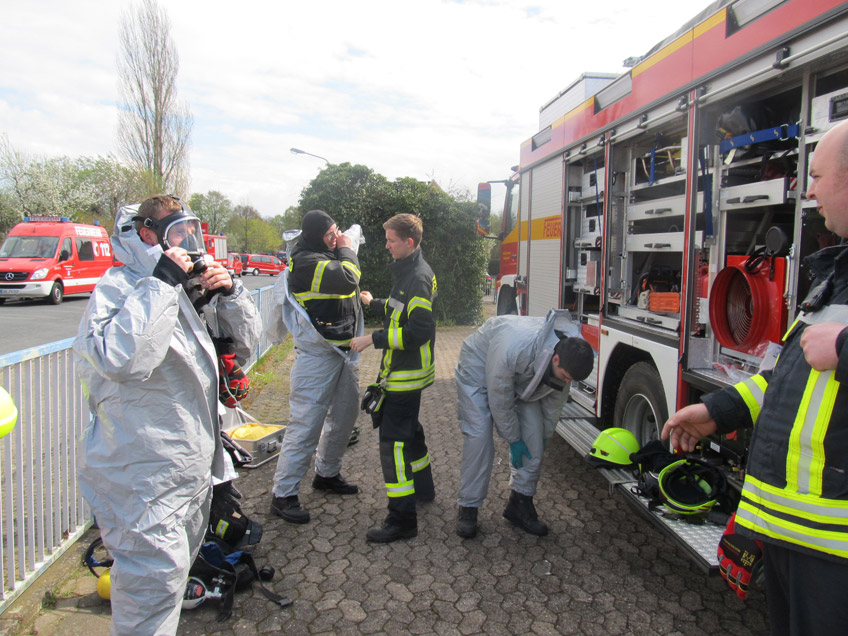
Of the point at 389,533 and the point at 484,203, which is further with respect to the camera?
the point at 484,203

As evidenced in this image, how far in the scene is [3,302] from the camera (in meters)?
17.8

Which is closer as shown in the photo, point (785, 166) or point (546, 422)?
point (785, 166)

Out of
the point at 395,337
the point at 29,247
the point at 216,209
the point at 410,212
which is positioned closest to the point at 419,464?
the point at 395,337

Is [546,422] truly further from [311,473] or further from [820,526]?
[820,526]

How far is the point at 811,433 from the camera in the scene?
1364 mm

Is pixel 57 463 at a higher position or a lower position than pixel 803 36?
lower

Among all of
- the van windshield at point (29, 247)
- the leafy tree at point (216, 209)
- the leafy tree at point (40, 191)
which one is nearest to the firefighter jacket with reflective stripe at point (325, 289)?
the van windshield at point (29, 247)

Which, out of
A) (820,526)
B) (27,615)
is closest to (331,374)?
(27,615)

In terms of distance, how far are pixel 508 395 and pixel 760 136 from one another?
6.37 ft

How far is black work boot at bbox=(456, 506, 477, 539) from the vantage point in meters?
3.52

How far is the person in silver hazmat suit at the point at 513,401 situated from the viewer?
334 centimetres

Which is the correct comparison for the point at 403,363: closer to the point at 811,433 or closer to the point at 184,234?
the point at 184,234

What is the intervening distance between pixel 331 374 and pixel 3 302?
1868 cm

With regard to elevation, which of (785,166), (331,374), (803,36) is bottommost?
(331,374)
